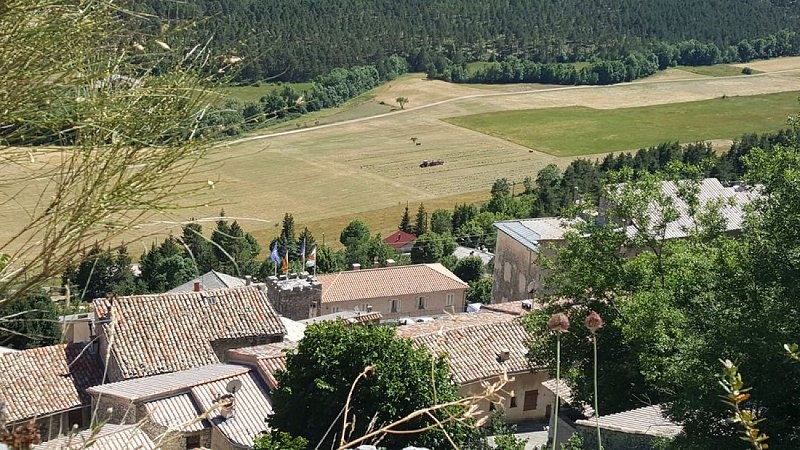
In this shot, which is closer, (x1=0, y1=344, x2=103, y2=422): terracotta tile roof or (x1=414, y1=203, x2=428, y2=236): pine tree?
(x1=0, y1=344, x2=103, y2=422): terracotta tile roof

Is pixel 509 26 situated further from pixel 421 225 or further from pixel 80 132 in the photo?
pixel 80 132

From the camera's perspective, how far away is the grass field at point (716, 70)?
12659 centimetres

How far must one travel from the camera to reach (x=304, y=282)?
35.1 meters

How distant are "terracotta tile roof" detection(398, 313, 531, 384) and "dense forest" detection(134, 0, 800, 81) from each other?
81777mm

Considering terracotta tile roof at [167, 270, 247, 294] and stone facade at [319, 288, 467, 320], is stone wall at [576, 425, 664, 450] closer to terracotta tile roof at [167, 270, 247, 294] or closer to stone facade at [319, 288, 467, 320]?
terracotta tile roof at [167, 270, 247, 294]

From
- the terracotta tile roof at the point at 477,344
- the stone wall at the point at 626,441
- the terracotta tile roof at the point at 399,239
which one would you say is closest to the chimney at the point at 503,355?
the terracotta tile roof at the point at 477,344

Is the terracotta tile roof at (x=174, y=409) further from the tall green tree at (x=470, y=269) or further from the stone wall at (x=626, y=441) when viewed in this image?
the tall green tree at (x=470, y=269)

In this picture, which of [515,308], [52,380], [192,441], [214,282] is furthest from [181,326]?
[214,282]

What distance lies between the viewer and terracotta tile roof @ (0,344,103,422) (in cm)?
2281

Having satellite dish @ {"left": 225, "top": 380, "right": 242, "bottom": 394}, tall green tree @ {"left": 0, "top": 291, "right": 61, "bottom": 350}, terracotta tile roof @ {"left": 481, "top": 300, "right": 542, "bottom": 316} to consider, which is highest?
tall green tree @ {"left": 0, "top": 291, "right": 61, "bottom": 350}

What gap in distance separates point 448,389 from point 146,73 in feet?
46.3

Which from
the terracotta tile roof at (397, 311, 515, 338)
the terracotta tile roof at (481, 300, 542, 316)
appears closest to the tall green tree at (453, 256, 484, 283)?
the terracotta tile roof at (481, 300, 542, 316)

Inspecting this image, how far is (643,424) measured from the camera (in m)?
17.3

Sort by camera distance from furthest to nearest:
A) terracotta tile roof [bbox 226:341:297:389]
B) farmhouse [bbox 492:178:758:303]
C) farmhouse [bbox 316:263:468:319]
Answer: farmhouse [bbox 316:263:468:319]
farmhouse [bbox 492:178:758:303]
terracotta tile roof [bbox 226:341:297:389]
